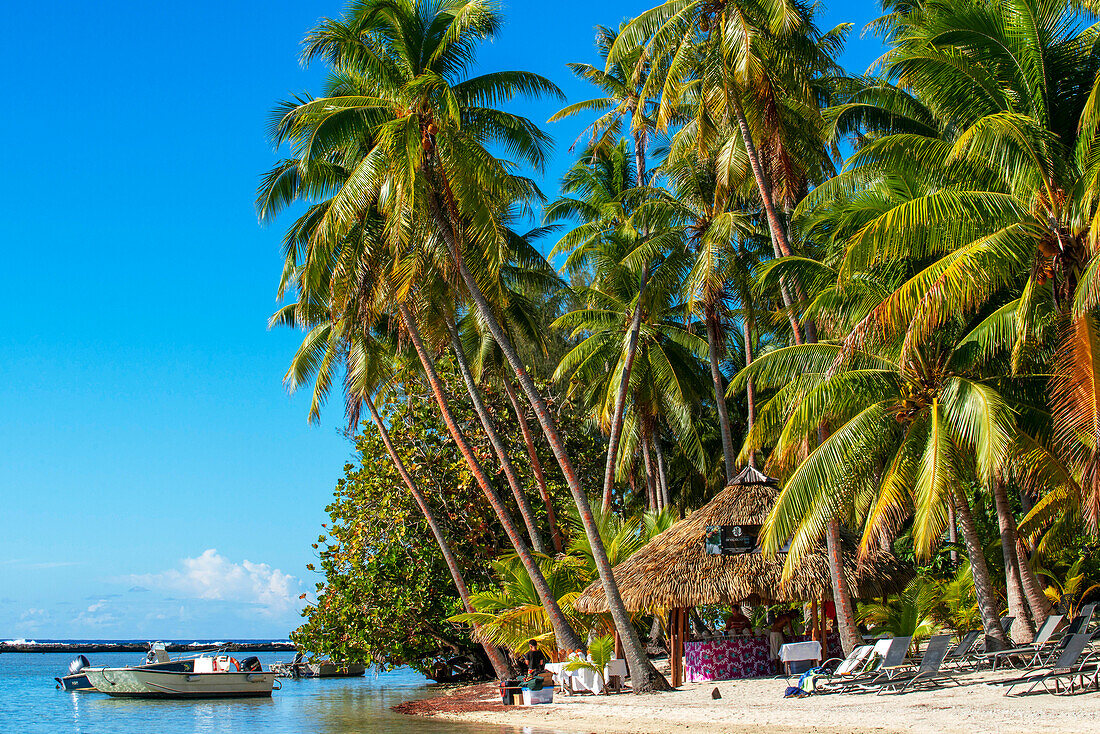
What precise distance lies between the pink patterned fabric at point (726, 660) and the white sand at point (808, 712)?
518 mm

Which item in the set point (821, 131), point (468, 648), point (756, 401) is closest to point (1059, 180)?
point (821, 131)

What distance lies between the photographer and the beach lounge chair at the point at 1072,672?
10.1 m

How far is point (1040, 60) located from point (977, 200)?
205 cm

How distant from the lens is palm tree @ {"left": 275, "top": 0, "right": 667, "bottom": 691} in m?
15.4

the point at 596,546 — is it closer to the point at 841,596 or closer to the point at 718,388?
the point at 841,596

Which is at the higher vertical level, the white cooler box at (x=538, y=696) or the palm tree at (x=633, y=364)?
the palm tree at (x=633, y=364)

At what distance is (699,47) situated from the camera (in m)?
17.2

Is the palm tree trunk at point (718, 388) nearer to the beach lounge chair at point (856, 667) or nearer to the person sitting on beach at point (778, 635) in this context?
the person sitting on beach at point (778, 635)

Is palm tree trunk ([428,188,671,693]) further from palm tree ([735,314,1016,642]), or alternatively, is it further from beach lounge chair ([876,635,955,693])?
beach lounge chair ([876,635,955,693])

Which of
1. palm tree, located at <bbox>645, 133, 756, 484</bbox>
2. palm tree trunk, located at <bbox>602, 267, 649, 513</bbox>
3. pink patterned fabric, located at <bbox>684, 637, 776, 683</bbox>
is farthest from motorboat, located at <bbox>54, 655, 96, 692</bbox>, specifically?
pink patterned fabric, located at <bbox>684, 637, 776, 683</bbox>

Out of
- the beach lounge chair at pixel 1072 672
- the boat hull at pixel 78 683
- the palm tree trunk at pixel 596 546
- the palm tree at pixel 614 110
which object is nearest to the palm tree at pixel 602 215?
the palm tree at pixel 614 110

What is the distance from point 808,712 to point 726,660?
465 cm

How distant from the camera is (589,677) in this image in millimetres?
15578

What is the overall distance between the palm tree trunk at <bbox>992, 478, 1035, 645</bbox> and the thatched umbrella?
1.68 metres
